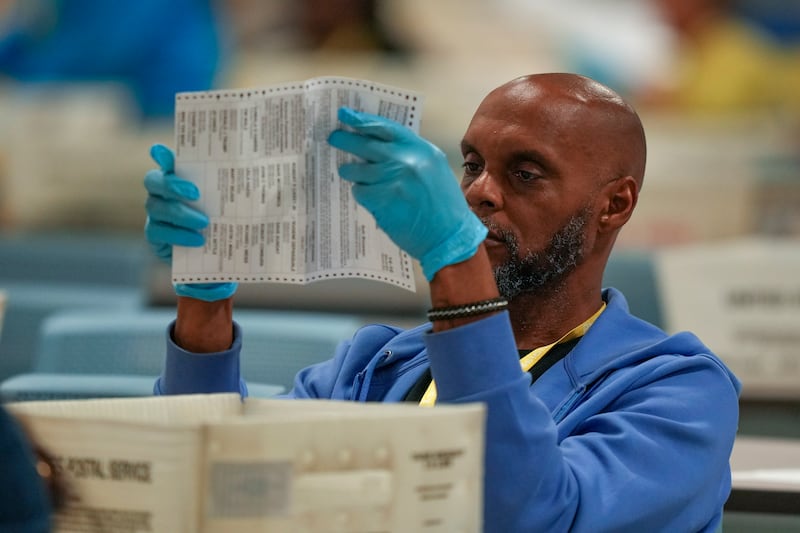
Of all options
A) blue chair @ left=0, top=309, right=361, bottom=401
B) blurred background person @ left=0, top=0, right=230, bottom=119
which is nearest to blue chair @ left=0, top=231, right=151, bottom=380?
blue chair @ left=0, top=309, right=361, bottom=401

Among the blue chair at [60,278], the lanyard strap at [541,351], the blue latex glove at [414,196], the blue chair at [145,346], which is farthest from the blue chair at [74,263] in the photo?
the blue latex glove at [414,196]

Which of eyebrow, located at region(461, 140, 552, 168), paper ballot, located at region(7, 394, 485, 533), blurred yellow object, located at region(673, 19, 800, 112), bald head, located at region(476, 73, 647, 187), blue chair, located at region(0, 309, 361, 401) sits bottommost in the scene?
blue chair, located at region(0, 309, 361, 401)

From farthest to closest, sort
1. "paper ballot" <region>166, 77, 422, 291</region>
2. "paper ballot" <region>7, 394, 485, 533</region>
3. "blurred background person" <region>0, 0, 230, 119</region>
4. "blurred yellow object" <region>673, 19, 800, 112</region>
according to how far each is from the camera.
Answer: "blurred yellow object" <region>673, 19, 800, 112</region> < "blurred background person" <region>0, 0, 230, 119</region> < "paper ballot" <region>166, 77, 422, 291</region> < "paper ballot" <region>7, 394, 485, 533</region>

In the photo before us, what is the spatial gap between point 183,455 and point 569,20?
256 inches

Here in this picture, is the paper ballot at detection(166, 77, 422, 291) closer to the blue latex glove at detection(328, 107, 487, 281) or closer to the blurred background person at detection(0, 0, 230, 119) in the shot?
the blue latex glove at detection(328, 107, 487, 281)

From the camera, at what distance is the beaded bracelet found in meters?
1.51

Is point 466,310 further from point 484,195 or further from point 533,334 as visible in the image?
point 533,334

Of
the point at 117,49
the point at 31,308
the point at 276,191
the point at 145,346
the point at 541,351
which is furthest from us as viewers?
the point at 117,49

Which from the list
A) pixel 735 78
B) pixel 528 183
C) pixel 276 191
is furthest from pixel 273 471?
pixel 735 78

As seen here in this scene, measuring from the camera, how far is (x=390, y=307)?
4422 mm

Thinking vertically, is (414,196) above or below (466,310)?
above

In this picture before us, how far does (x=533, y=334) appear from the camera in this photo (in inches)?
81.3

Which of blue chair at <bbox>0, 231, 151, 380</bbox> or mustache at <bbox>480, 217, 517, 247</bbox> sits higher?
mustache at <bbox>480, 217, 517, 247</bbox>

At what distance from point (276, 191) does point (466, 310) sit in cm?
37
